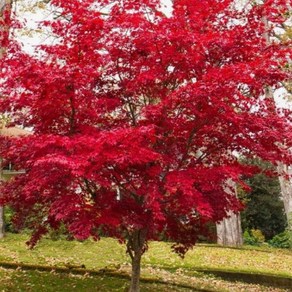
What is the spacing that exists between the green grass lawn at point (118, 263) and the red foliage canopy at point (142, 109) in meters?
2.07

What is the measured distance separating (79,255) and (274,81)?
346 inches

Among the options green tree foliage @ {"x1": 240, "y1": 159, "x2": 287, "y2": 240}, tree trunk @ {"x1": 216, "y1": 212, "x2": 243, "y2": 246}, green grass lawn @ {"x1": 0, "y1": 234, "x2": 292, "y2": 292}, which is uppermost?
green tree foliage @ {"x1": 240, "y1": 159, "x2": 287, "y2": 240}

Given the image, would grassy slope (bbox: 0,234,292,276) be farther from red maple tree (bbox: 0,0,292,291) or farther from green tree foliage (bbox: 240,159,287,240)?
green tree foliage (bbox: 240,159,287,240)

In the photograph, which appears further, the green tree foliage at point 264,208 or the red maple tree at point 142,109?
the green tree foliage at point 264,208

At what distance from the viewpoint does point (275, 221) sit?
27266 mm

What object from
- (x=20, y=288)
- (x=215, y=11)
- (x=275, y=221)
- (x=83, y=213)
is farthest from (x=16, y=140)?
(x=275, y=221)

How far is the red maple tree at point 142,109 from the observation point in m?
6.55

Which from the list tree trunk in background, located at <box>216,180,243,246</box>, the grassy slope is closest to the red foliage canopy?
the grassy slope

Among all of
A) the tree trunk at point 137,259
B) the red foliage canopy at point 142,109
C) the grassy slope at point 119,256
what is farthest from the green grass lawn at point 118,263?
the red foliage canopy at point 142,109

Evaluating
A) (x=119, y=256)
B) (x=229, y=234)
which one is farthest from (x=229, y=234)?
(x=119, y=256)

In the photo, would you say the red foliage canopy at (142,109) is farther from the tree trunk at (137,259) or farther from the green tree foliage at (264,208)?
the green tree foliage at (264,208)

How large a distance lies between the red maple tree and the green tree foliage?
19111mm

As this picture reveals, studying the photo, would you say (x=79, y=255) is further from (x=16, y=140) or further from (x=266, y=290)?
(x=16, y=140)

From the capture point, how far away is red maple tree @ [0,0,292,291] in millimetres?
6547
